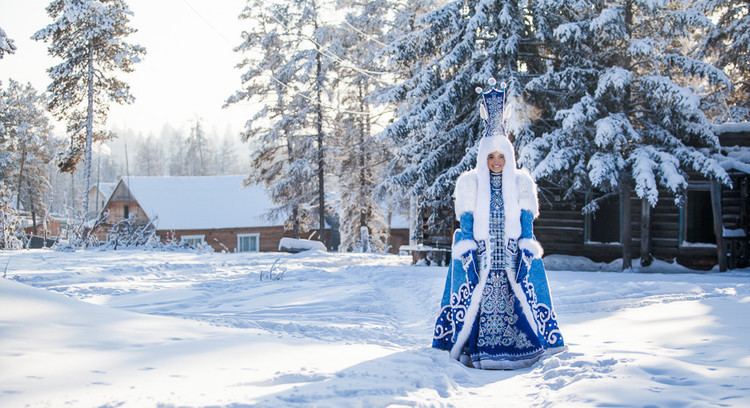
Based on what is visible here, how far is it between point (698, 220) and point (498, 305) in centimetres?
1288

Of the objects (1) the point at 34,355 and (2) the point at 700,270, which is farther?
(2) the point at 700,270

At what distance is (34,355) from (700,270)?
1610 centimetres

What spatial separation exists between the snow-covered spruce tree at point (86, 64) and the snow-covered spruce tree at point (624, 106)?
62.7ft

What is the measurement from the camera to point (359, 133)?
28.0m

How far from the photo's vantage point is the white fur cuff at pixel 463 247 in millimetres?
6130

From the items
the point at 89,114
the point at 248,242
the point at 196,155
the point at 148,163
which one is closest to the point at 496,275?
the point at 89,114

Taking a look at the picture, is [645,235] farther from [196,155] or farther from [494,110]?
[196,155]

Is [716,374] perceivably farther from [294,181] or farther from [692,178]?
[294,181]

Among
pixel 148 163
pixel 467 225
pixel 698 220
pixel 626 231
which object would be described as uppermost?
pixel 148 163

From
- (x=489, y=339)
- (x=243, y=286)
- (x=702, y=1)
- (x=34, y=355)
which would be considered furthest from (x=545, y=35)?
(x=34, y=355)

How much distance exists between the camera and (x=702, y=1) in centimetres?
1933

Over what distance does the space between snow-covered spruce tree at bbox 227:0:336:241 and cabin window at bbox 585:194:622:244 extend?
12779mm

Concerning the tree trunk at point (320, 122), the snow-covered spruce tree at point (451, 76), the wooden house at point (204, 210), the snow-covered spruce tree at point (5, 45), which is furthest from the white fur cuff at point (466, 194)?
the wooden house at point (204, 210)

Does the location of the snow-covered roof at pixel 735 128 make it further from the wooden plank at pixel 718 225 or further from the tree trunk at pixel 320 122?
the tree trunk at pixel 320 122
